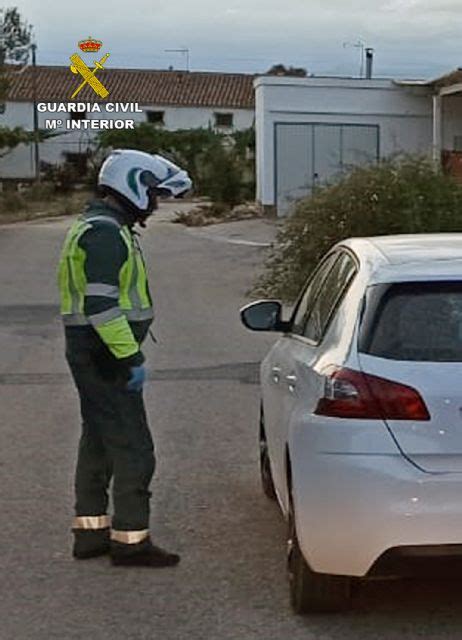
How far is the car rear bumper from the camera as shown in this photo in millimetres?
4594

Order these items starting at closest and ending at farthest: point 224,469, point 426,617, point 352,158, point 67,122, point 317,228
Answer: point 426,617 < point 224,469 < point 317,228 < point 352,158 < point 67,122

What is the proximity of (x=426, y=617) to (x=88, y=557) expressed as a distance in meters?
1.76

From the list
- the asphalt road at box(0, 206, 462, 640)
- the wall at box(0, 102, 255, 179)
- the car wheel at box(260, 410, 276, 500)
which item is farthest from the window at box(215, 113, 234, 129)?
the car wheel at box(260, 410, 276, 500)

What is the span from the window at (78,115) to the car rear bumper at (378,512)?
71694 mm

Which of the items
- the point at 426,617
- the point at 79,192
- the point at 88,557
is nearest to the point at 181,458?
the point at 88,557

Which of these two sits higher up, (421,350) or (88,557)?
(421,350)

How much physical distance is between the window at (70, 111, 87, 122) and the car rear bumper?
235 feet

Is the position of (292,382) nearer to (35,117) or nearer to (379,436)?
(379,436)

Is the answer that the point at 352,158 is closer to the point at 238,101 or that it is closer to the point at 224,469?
the point at 224,469

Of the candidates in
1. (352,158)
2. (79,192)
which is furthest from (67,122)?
(352,158)

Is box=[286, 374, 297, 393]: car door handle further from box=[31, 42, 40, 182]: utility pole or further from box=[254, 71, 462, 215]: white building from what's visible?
box=[31, 42, 40, 182]: utility pole

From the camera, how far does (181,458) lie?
824cm

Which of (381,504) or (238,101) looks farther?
(238,101)

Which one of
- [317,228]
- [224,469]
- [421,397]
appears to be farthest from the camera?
[317,228]
